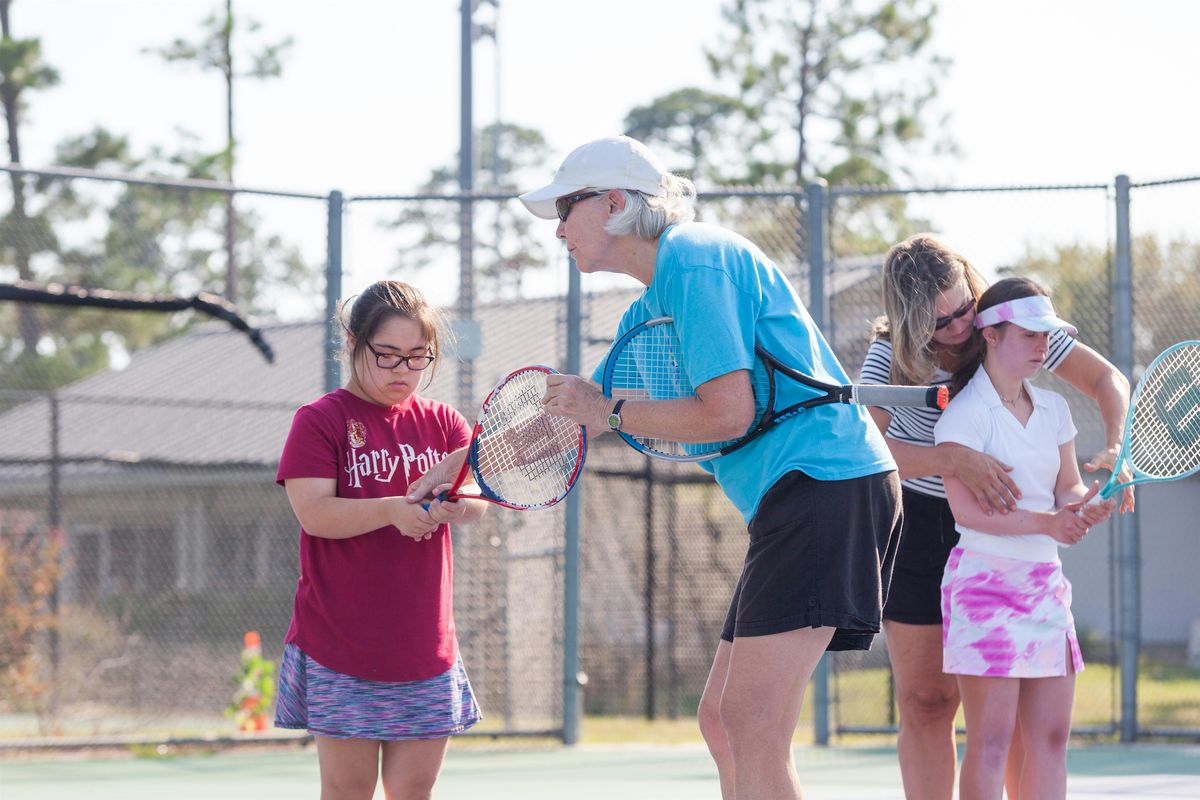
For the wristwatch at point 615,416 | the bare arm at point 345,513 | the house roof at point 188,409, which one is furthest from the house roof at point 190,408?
the wristwatch at point 615,416

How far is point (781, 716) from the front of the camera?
3.19 m

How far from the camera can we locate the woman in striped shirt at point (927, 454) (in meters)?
3.95

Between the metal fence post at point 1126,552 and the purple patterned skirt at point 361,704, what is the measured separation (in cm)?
459

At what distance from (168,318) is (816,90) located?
465 inches

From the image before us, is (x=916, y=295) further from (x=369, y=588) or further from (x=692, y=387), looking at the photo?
(x=369, y=588)

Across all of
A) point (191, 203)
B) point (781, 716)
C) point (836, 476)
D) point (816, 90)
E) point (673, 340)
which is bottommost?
point (781, 716)

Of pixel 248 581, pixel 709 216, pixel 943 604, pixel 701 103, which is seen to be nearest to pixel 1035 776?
pixel 943 604

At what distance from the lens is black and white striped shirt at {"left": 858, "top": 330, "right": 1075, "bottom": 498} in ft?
13.4

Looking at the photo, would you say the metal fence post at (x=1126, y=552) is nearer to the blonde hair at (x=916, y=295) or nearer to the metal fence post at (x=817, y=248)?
the metal fence post at (x=817, y=248)

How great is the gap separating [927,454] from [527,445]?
1.06 m

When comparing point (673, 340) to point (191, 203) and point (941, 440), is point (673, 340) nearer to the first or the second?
point (941, 440)

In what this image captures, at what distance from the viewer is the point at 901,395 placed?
3.27 metres

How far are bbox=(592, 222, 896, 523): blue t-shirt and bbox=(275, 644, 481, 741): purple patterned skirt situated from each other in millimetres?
868

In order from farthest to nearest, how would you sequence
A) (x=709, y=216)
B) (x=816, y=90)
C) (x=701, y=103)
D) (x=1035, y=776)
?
(x=701, y=103), (x=816, y=90), (x=709, y=216), (x=1035, y=776)
